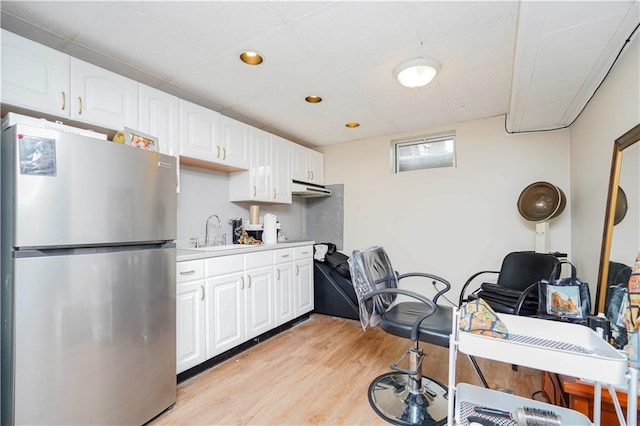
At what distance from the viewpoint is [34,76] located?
5.17 ft

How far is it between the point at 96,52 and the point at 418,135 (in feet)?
10.4

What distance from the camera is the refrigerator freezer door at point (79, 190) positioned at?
1229mm

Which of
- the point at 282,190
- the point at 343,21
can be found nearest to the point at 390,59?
the point at 343,21

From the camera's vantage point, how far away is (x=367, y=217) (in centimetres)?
387

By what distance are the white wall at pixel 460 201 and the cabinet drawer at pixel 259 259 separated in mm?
1486

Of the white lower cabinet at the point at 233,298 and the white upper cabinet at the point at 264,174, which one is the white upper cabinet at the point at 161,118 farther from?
the white lower cabinet at the point at 233,298

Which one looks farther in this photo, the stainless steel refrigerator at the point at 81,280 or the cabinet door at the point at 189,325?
the cabinet door at the point at 189,325

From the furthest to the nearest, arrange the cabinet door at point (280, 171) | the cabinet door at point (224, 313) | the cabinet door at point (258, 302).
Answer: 1. the cabinet door at point (280, 171)
2. the cabinet door at point (258, 302)
3. the cabinet door at point (224, 313)

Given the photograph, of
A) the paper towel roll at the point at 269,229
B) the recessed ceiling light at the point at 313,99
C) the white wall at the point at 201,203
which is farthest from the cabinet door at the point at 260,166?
the recessed ceiling light at the point at 313,99

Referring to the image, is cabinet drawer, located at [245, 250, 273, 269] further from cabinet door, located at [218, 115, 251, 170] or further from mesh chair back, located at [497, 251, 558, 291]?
mesh chair back, located at [497, 251, 558, 291]

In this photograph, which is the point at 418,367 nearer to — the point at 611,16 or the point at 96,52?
the point at 611,16

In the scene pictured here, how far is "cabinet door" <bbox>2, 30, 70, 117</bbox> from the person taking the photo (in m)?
1.49

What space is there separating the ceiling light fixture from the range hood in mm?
1893

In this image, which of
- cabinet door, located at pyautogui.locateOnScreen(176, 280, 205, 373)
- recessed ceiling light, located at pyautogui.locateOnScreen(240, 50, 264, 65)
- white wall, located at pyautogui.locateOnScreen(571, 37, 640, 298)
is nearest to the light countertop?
cabinet door, located at pyautogui.locateOnScreen(176, 280, 205, 373)
